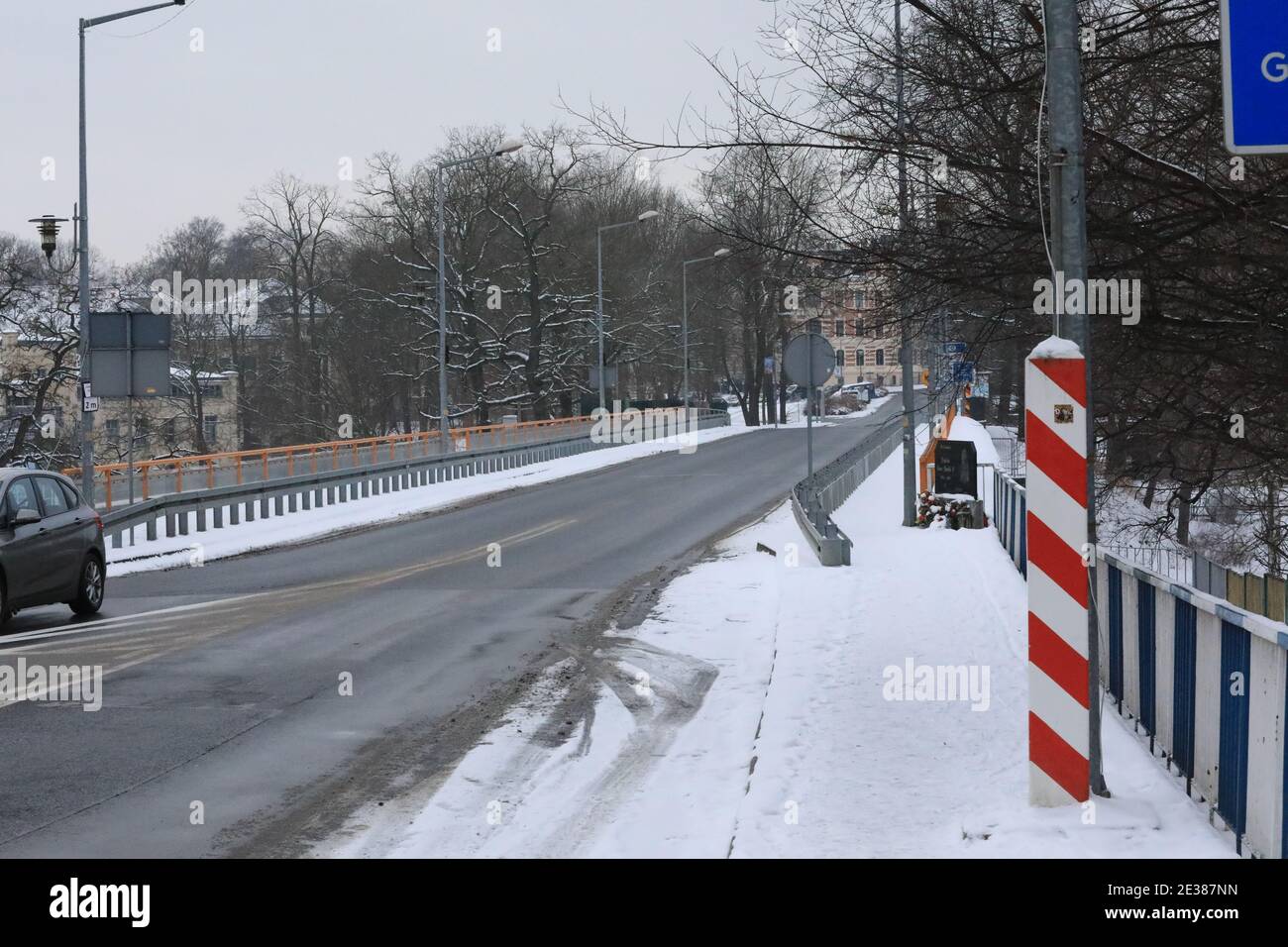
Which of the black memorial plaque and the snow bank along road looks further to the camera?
the black memorial plaque

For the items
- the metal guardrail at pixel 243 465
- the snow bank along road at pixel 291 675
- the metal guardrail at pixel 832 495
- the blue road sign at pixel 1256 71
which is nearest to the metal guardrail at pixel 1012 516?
the metal guardrail at pixel 832 495

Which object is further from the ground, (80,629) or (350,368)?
(350,368)

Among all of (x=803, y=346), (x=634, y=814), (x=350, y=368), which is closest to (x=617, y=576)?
(x=803, y=346)

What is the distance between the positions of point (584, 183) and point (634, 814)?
60.6 meters

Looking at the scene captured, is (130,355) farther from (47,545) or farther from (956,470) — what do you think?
(956,470)

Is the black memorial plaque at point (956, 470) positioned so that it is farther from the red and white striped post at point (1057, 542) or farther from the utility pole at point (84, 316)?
the red and white striped post at point (1057, 542)

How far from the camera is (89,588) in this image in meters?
15.6

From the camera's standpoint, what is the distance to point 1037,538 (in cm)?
703

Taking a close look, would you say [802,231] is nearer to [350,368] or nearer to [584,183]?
[584,183]

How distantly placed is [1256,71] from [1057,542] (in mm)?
2216

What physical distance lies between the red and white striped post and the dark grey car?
10.4 meters

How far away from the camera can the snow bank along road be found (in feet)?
25.4

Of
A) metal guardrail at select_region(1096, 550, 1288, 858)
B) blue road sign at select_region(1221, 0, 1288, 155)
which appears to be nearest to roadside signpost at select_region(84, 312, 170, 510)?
metal guardrail at select_region(1096, 550, 1288, 858)

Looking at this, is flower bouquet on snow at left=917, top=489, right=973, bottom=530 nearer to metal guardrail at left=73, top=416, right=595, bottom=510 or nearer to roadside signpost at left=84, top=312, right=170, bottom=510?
metal guardrail at left=73, top=416, right=595, bottom=510
